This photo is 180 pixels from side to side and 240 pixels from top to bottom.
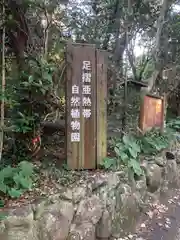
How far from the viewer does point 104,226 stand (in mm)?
3615

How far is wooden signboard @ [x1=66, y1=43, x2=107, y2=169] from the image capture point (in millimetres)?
3805

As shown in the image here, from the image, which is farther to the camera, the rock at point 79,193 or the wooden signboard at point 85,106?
the wooden signboard at point 85,106

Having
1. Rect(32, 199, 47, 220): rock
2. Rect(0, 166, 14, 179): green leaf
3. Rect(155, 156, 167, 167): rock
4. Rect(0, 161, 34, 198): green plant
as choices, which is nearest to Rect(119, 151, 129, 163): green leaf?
Rect(155, 156, 167, 167): rock

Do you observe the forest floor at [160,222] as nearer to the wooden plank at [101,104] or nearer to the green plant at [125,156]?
the green plant at [125,156]

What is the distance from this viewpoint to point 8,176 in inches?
120

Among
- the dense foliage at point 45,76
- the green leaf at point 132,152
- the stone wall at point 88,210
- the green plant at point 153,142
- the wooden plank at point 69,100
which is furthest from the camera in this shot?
the green plant at point 153,142

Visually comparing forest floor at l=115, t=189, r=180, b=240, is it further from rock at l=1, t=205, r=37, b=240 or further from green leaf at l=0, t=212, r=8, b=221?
green leaf at l=0, t=212, r=8, b=221

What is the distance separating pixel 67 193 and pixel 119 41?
546 centimetres

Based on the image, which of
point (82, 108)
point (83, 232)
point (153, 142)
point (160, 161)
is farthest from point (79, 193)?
point (153, 142)

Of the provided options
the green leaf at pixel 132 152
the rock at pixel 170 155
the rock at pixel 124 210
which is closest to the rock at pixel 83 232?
the rock at pixel 124 210

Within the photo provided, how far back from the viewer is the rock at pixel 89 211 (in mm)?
3328

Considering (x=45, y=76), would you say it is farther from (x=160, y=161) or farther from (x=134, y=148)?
(x=160, y=161)

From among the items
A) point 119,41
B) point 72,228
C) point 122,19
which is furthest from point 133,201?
point 122,19

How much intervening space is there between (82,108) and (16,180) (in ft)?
4.40
